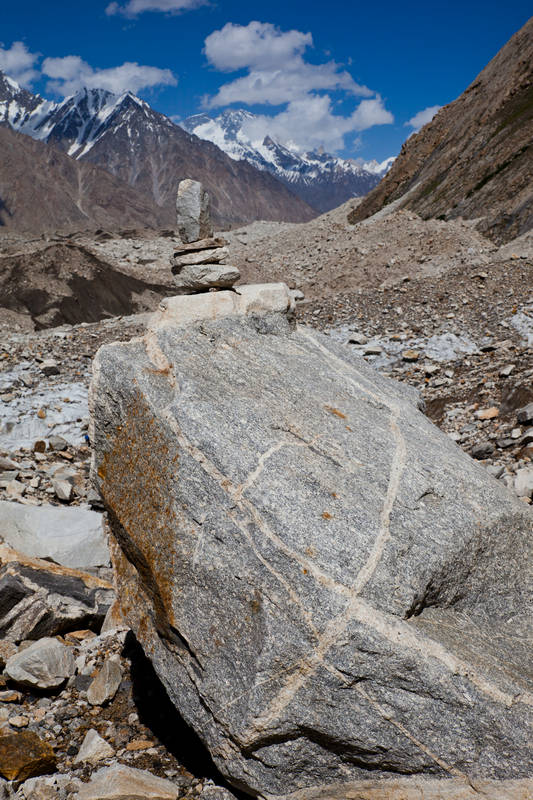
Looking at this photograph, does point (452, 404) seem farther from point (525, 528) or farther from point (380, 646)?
point (380, 646)

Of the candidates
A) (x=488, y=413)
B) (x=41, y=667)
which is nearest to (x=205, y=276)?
(x=41, y=667)

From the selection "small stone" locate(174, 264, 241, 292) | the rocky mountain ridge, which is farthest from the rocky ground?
the rocky mountain ridge

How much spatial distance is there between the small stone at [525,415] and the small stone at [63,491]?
8.98m

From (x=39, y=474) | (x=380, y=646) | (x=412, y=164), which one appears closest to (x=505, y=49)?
(x=412, y=164)

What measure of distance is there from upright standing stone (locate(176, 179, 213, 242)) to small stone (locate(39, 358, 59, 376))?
1075cm

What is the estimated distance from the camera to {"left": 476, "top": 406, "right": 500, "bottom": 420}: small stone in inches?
459

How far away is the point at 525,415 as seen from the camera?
1068 centimetres

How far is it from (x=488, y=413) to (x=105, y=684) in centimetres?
910

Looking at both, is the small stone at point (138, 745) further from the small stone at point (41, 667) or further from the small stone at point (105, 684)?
the small stone at point (41, 667)

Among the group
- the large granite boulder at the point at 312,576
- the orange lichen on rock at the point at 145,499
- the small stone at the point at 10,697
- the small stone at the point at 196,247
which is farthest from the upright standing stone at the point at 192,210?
the small stone at the point at 10,697

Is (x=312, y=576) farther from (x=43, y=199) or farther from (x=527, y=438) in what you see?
(x=43, y=199)

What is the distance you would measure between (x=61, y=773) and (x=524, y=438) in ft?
29.0

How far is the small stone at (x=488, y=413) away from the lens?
11.7m

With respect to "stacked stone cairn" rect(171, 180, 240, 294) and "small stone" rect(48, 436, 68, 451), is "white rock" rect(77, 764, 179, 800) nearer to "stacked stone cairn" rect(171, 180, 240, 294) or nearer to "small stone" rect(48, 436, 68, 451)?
"stacked stone cairn" rect(171, 180, 240, 294)
